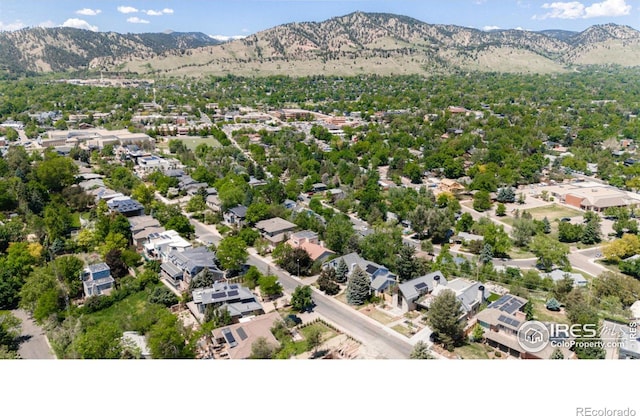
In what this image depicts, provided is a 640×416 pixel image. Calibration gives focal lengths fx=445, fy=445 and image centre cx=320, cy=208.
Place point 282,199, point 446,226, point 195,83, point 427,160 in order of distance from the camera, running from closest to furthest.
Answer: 1. point 446,226
2. point 282,199
3. point 427,160
4. point 195,83

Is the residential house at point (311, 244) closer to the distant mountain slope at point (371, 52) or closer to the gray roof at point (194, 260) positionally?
the gray roof at point (194, 260)

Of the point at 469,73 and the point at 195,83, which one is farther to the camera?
the point at 469,73

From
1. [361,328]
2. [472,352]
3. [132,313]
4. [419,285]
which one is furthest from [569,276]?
[132,313]

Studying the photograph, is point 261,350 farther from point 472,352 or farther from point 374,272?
point 374,272

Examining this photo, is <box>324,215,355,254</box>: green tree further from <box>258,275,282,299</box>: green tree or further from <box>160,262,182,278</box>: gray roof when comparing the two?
<box>160,262,182,278</box>: gray roof

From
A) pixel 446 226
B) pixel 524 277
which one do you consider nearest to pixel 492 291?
pixel 524 277

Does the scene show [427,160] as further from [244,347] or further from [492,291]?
[244,347]
